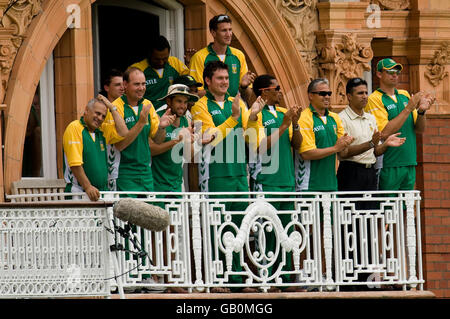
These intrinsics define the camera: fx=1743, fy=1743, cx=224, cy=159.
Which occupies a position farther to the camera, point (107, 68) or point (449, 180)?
point (449, 180)

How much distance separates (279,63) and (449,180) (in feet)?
9.98

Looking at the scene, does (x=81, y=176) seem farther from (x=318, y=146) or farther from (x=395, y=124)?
(x=395, y=124)

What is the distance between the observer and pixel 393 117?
2017 cm

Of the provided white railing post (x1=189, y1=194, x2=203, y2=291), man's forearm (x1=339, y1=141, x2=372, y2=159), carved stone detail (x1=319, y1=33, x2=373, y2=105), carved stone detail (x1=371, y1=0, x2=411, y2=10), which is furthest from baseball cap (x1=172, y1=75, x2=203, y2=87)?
carved stone detail (x1=371, y1=0, x2=411, y2=10)

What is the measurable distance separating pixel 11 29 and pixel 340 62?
5.17 m

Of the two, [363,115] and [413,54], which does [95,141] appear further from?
[413,54]

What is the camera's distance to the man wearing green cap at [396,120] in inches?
773

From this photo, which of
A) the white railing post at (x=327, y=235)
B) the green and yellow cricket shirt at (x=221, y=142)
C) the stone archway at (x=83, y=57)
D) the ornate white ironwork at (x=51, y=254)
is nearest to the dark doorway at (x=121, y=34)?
the stone archway at (x=83, y=57)

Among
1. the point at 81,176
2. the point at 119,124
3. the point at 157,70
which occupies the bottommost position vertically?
the point at 81,176

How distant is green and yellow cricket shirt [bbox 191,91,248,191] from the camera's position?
18.5 metres

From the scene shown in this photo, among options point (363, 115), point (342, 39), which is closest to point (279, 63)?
point (342, 39)

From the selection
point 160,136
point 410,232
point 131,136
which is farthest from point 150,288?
point 410,232

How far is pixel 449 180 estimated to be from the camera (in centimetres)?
2323
